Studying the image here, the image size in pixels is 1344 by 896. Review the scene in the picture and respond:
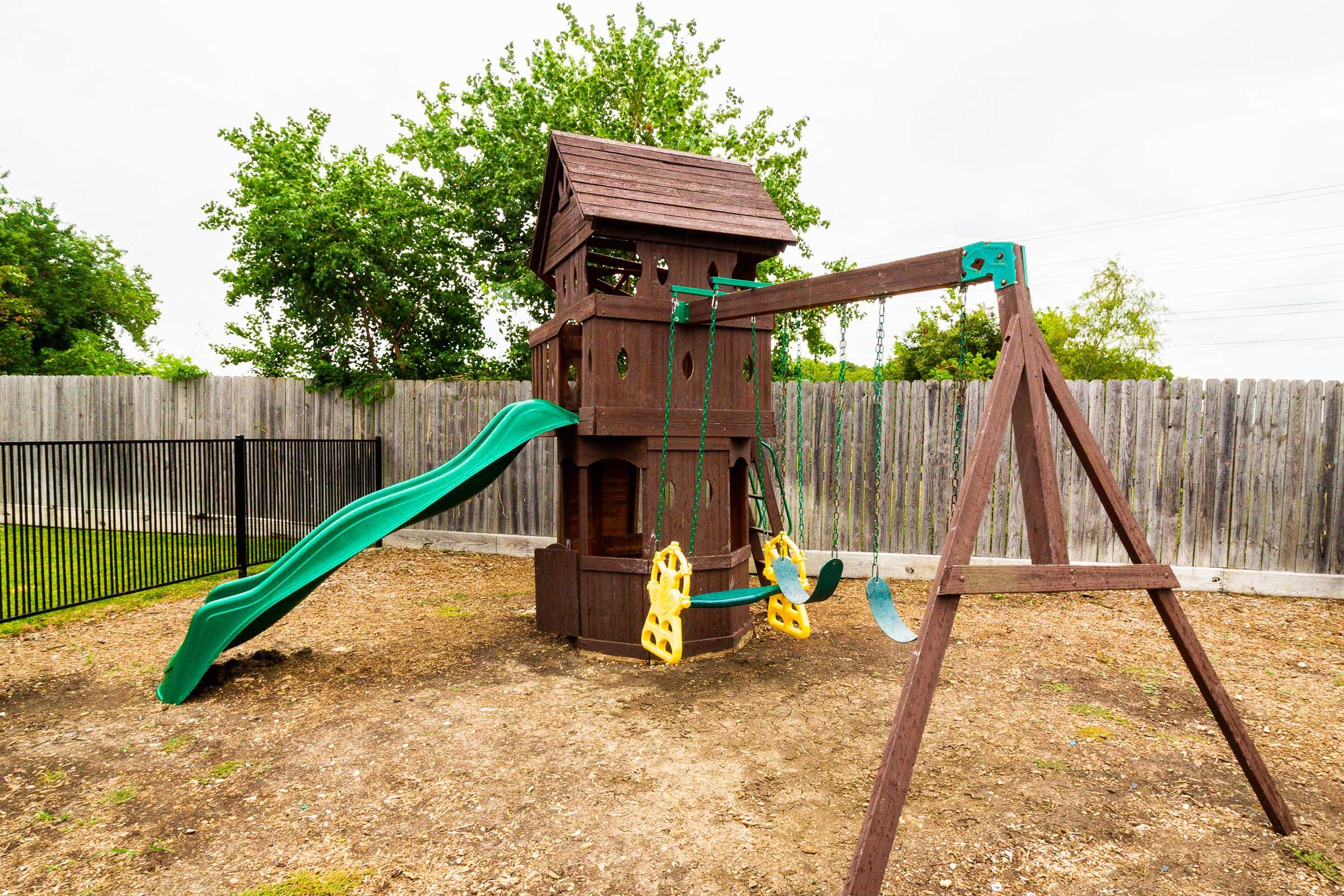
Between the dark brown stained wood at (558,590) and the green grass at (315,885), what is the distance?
3015 millimetres

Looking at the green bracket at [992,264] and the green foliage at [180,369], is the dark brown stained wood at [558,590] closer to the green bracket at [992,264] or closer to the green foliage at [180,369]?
the green bracket at [992,264]

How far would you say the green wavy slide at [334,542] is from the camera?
4.86 m

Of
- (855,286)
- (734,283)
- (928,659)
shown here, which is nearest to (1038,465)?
(928,659)

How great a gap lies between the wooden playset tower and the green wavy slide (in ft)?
1.84

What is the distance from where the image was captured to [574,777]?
368 cm

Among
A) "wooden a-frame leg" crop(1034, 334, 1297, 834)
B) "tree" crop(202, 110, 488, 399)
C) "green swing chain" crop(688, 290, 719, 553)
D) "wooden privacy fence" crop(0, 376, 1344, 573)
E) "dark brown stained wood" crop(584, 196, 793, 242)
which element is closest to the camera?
"wooden a-frame leg" crop(1034, 334, 1297, 834)

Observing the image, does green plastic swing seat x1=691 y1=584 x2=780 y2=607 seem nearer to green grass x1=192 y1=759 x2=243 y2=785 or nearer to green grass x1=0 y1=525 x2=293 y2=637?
green grass x1=192 y1=759 x2=243 y2=785

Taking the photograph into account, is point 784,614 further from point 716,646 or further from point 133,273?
point 133,273

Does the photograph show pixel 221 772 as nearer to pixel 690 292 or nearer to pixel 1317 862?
pixel 690 292

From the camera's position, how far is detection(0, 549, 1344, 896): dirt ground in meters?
2.94

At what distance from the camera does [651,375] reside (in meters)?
5.59

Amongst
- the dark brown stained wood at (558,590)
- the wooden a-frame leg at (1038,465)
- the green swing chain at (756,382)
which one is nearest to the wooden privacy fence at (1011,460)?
the green swing chain at (756,382)

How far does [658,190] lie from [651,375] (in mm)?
1522

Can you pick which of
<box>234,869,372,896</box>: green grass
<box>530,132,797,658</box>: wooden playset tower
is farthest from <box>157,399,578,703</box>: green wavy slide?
<box>234,869,372,896</box>: green grass
